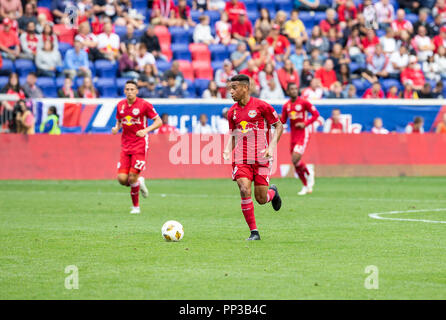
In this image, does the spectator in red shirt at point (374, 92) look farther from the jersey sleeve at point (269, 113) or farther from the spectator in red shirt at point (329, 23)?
the jersey sleeve at point (269, 113)

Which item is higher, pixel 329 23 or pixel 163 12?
pixel 163 12

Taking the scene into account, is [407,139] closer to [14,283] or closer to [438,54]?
[438,54]

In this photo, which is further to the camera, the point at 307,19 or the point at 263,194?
the point at 307,19

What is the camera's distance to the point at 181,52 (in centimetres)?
2900

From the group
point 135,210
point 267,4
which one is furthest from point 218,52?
point 135,210

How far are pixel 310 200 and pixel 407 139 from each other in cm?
803

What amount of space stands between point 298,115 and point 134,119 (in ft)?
16.8

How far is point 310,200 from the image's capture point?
18.4m

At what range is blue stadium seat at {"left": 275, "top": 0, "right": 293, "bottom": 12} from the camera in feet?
105

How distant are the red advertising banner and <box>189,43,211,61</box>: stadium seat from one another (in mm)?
5284

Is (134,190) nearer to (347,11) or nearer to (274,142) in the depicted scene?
(274,142)

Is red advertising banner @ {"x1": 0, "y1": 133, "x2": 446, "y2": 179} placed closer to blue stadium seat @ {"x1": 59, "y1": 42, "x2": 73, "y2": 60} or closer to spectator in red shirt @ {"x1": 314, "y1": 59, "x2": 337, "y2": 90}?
spectator in red shirt @ {"x1": 314, "y1": 59, "x2": 337, "y2": 90}

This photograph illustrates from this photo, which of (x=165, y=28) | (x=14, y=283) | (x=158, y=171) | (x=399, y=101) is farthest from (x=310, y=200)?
(x=165, y=28)
